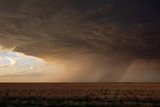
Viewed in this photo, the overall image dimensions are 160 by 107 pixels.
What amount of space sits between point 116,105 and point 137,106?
7.99 feet

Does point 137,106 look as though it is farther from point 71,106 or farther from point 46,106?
point 46,106

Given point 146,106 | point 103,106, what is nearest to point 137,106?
point 146,106

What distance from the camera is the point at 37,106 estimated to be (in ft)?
124

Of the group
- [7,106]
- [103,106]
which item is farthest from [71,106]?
[7,106]

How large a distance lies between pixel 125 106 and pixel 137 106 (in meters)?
1.24

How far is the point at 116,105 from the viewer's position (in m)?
38.5

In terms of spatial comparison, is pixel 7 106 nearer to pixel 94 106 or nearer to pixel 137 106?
pixel 94 106

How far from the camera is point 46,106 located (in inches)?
1480

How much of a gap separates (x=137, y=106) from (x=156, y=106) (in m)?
2.03

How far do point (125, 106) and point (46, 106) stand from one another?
8296 millimetres

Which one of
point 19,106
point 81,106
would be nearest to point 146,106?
point 81,106

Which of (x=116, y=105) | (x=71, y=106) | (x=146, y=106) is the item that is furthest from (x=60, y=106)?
(x=146, y=106)

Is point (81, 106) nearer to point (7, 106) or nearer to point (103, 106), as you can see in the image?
point (103, 106)

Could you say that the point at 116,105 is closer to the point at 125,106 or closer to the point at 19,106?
the point at 125,106
